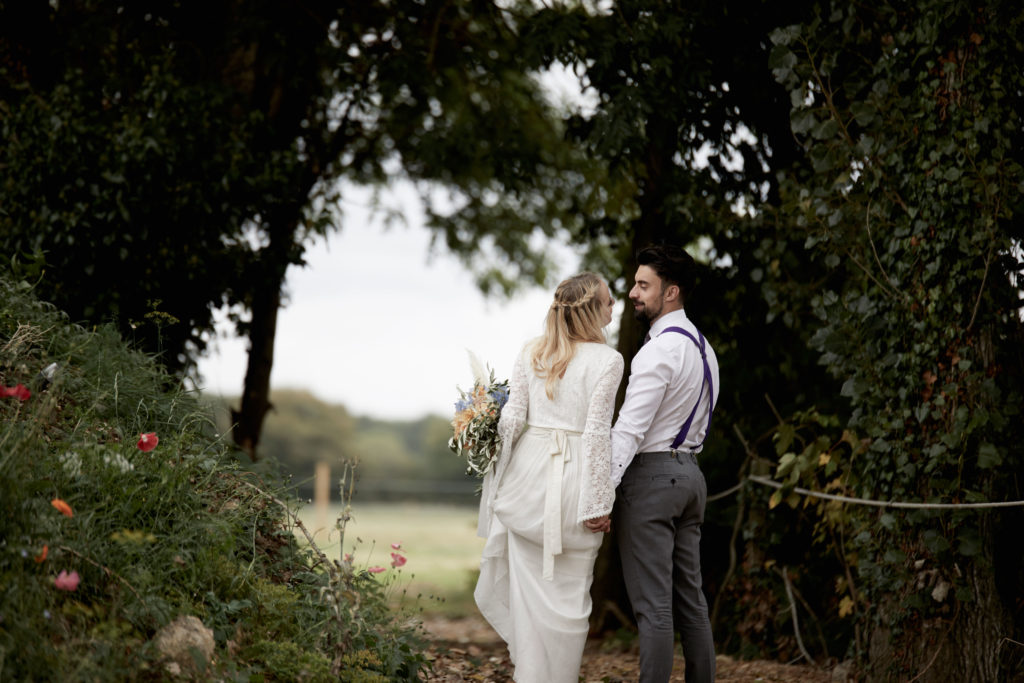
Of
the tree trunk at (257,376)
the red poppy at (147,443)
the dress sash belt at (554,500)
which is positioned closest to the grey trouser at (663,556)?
the dress sash belt at (554,500)

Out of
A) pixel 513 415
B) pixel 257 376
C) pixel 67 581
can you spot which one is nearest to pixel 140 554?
pixel 67 581

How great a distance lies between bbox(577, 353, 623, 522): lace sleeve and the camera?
4.14 metres

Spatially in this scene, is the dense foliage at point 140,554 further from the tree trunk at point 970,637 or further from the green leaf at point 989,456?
the green leaf at point 989,456

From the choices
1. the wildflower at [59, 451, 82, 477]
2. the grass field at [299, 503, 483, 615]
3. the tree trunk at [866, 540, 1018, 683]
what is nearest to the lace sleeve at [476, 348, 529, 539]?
the wildflower at [59, 451, 82, 477]

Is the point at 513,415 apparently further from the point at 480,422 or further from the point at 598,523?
the point at 598,523

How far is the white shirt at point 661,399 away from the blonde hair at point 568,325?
30 cm

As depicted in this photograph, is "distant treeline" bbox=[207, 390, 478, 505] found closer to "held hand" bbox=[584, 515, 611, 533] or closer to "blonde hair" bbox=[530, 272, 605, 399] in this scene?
"blonde hair" bbox=[530, 272, 605, 399]

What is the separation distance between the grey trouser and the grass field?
22.4 ft

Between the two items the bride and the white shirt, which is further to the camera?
the bride

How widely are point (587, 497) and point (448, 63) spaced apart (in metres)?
5.57

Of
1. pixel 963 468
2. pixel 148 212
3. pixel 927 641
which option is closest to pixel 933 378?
pixel 963 468

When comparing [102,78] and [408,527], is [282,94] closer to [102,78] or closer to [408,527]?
[102,78]

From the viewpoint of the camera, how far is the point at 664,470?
4168 millimetres

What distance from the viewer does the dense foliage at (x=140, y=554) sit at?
11.3 feet
